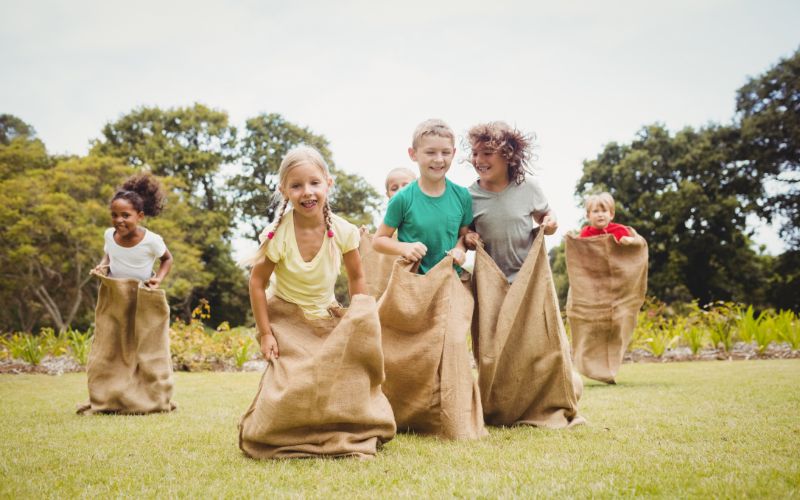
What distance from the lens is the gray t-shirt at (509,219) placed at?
4250 millimetres

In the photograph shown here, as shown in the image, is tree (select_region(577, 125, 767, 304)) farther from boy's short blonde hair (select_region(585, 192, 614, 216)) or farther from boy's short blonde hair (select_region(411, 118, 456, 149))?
boy's short blonde hair (select_region(411, 118, 456, 149))

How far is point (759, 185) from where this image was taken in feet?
90.4

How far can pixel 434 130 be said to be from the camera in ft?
13.0

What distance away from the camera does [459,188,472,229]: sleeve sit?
422 cm

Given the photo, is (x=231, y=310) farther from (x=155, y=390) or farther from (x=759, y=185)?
(x=155, y=390)

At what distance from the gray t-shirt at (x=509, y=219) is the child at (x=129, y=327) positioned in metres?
2.79

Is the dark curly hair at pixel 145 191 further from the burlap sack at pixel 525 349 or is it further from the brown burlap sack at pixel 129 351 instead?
the burlap sack at pixel 525 349

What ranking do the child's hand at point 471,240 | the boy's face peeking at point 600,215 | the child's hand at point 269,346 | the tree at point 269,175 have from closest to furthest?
the child's hand at point 269,346 < the child's hand at point 471,240 < the boy's face peeking at point 600,215 < the tree at point 269,175

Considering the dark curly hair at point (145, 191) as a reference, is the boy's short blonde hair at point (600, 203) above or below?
above

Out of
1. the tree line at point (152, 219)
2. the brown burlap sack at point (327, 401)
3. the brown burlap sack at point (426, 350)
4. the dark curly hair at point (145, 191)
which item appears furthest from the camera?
the tree line at point (152, 219)

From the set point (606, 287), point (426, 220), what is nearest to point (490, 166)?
point (426, 220)

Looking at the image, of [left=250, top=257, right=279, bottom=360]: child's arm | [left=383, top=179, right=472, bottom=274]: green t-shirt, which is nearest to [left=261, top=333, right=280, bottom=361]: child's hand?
[left=250, top=257, right=279, bottom=360]: child's arm

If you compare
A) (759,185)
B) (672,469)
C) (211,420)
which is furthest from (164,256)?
(759,185)

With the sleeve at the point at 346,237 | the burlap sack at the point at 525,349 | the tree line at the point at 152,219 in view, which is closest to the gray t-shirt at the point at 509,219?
the burlap sack at the point at 525,349
